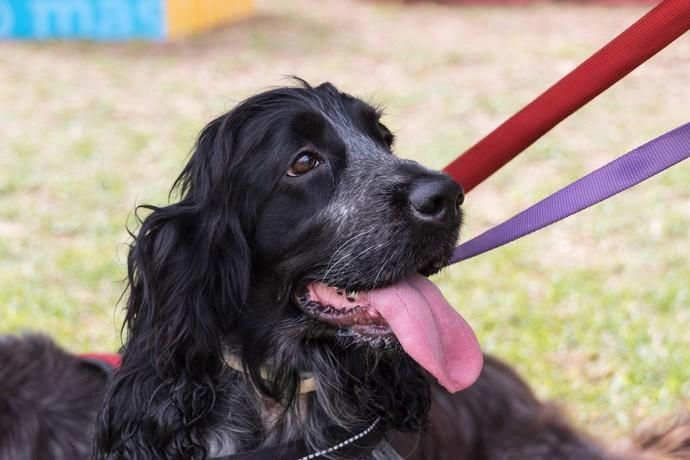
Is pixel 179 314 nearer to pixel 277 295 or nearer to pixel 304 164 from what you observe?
pixel 277 295

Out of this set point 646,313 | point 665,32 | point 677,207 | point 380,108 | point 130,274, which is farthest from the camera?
point 677,207

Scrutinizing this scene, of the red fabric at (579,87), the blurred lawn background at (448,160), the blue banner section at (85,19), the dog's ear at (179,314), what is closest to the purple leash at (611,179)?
the red fabric at (579,87)

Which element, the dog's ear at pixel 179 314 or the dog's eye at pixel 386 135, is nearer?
the dog's ear at pixel 179 314

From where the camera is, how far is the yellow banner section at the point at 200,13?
14.4 meters

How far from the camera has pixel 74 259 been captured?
6.25 metres

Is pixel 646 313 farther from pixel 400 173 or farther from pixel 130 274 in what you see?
pixel 130 274

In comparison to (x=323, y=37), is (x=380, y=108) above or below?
below

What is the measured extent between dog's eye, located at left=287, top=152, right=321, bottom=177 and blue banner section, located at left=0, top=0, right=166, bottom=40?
12.0 m

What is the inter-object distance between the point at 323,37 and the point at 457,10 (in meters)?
3.32

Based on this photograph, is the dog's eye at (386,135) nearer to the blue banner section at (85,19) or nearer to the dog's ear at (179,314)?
the dog's ear at (179,314)

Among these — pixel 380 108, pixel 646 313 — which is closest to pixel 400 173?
pixel 380 108

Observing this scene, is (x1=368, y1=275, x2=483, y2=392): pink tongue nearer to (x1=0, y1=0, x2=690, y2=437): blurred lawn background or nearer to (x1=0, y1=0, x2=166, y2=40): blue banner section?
(x1=0, y1=0, x2=690, y2=437): blurred lawn background

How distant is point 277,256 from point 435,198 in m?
0.46

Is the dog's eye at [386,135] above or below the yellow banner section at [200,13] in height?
below
